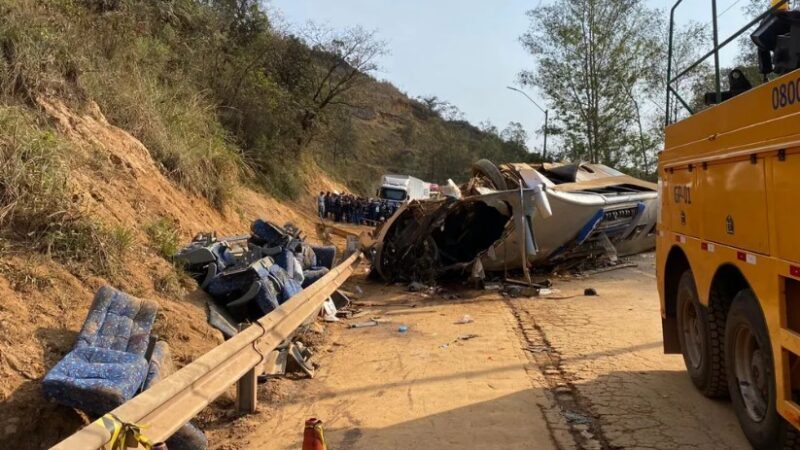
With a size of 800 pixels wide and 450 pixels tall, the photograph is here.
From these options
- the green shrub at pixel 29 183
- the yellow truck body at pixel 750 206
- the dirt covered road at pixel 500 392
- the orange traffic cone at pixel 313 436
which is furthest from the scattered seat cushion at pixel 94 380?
the yellow truck body at pixel 750 206

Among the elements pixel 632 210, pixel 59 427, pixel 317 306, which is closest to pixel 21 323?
pixel 59 427

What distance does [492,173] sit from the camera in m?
14.6

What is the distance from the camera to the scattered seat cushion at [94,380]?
3.77 m

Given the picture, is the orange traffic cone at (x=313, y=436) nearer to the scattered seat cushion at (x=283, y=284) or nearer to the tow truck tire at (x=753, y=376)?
the tow truck tire at (x=753, y=376)

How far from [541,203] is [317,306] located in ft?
20.3

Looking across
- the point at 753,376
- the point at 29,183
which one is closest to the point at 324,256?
the point at 29,183

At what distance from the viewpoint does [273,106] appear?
24625 millimetres

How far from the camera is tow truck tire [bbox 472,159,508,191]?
14328mm

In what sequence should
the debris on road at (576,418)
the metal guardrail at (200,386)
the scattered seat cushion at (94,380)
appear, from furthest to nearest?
the debris on road at (576,418)
the scattered seat cushion at (94,380)
the metal guardrail at (200,386)

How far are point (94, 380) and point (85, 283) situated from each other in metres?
2.06

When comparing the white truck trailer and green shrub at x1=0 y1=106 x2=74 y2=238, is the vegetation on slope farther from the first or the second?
the white truck trailer

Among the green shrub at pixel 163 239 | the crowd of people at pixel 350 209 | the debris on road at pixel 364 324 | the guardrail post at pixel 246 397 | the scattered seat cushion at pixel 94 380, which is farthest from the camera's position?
the crowd of people at pixel 350 209

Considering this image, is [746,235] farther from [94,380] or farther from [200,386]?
[94,380]

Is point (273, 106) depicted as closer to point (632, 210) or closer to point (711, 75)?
point (632, 210)
